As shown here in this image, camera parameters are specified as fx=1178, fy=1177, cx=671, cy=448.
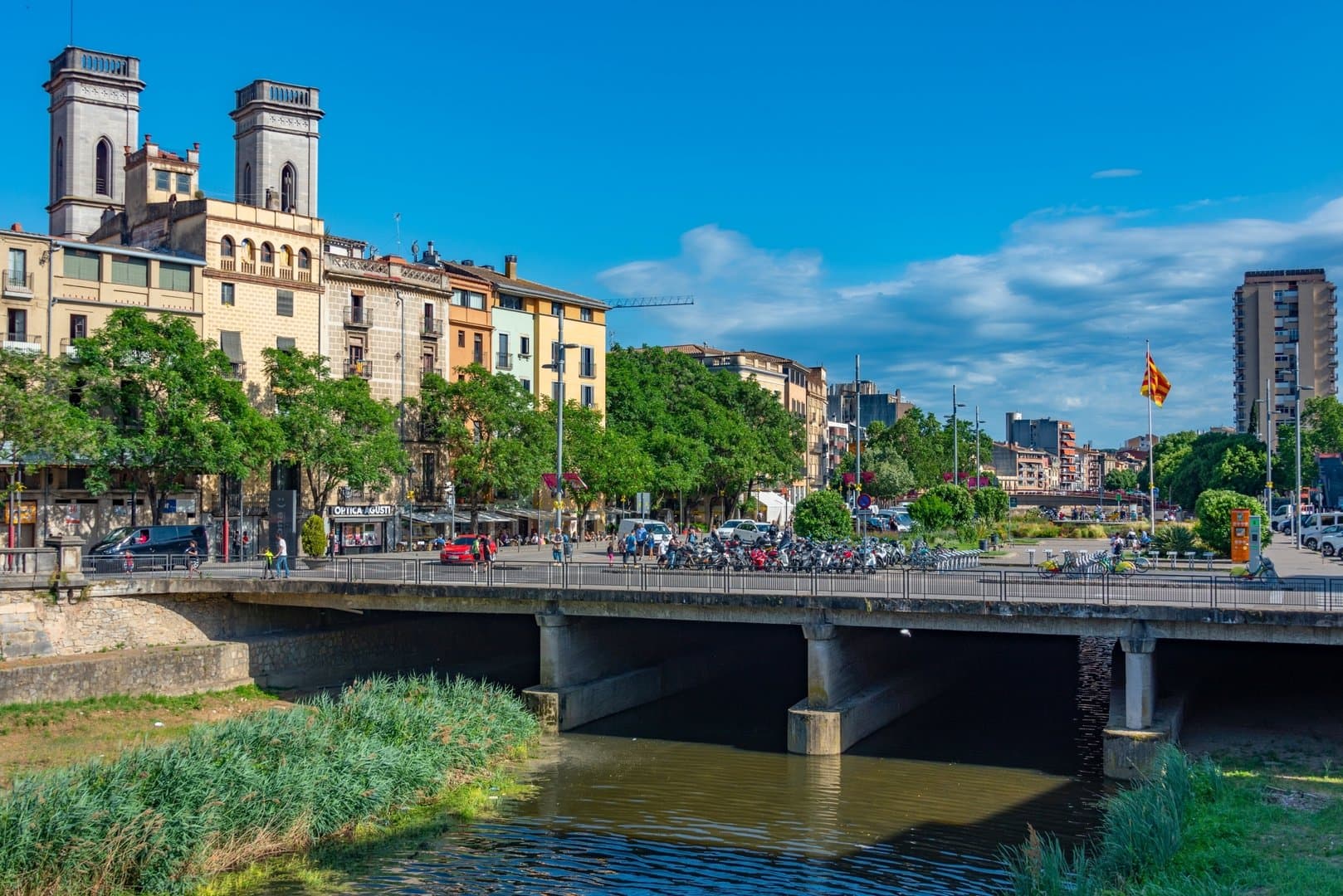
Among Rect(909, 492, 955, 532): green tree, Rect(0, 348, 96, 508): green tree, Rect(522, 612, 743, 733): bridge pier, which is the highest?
Rect(0, 348, 96, 508): green tree

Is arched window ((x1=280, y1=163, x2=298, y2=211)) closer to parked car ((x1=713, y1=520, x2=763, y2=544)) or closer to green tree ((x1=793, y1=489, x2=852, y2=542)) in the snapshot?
parked car ((x1=713, y1=520, x2=763, y2=544))

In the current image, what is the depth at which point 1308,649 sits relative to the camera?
3725 cm

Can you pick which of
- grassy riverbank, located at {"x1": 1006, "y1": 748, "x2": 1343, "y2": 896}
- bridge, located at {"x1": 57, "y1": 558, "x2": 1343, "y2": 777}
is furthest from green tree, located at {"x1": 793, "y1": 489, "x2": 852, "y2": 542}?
grassy riverbank, located at {"x1": 1006, "y1": 748, "x2": 1343, "y2": 896}

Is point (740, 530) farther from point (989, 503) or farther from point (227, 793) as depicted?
point (227, 793)

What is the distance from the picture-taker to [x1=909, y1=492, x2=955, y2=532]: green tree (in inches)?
2552

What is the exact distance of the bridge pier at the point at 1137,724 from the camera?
26.8m

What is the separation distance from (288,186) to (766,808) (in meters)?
56.2

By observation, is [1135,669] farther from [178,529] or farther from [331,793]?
[178,529]

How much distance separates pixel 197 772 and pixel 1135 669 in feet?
66.9

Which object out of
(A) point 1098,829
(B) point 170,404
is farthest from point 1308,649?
(B) point 170,404

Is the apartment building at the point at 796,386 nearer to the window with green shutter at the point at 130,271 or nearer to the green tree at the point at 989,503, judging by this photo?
the green tree at the point at 989,503

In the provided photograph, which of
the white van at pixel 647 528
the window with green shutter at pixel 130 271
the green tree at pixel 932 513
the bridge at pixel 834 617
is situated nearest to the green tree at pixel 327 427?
the window with green shutter at pixel 130 271

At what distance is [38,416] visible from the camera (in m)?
40.2

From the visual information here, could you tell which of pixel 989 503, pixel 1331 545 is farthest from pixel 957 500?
pixel 1331 545
